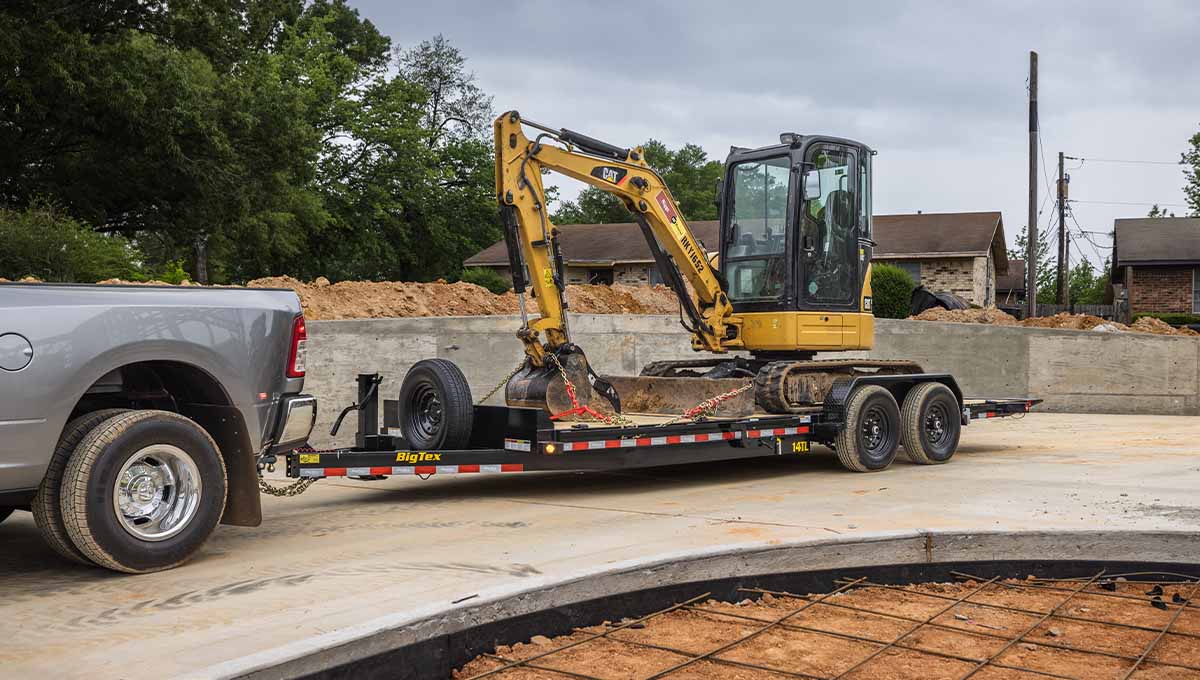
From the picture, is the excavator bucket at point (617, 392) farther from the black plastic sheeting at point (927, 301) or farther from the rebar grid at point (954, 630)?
the black plastic sheeting at point (927, 301)

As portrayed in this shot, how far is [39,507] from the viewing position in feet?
20.1

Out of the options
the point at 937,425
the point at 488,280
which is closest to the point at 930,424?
the point at 937,425

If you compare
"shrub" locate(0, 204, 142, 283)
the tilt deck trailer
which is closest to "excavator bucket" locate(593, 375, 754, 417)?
the tilt deck trailer

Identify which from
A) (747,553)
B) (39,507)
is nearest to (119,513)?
(39,507)

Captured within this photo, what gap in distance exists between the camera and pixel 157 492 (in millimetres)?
6461

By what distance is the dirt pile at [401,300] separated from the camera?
16.8m

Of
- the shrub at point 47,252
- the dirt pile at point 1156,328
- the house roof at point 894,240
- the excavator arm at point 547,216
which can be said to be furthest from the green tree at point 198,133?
the dirt pile at point 1156,328

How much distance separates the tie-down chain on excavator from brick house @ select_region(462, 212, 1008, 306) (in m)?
25.2

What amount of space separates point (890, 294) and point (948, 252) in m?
10.9

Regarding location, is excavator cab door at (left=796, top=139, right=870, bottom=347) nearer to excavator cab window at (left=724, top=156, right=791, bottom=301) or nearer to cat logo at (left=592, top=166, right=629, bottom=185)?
excavator cab window at (left=724, top=156, right=791, bottom=301)

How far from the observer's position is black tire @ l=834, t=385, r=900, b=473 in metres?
11.3

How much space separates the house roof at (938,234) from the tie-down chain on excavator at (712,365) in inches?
1094

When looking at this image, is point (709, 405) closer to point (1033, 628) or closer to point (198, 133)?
point (1033, 628)

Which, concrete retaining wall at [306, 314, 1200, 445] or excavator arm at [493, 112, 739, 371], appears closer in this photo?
excavator arm at [493, 112, 739, 371]
